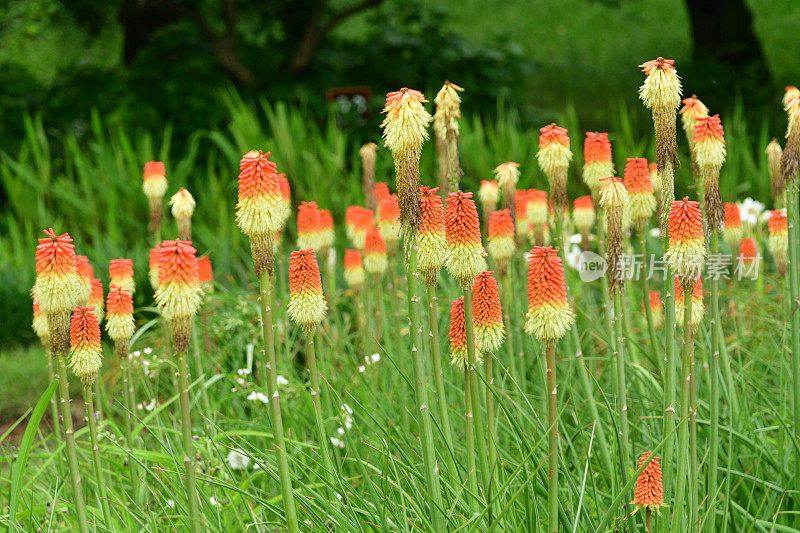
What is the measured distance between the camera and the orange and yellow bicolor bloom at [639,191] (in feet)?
10.2

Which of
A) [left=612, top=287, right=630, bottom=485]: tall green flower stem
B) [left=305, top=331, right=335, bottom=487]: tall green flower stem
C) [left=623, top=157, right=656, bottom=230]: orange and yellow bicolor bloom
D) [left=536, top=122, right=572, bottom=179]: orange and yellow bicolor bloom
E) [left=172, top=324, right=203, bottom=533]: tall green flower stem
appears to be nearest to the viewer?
[left=172, top=324, right=203, bottom=533]: tall green flower stem

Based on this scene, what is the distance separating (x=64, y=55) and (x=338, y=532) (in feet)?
62.5

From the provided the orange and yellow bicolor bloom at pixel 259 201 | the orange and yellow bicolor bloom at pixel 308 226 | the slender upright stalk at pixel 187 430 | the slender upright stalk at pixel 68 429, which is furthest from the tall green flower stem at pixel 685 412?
the orange and yellow bicolor bloom at pixel 308 226

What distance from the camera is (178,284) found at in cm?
205

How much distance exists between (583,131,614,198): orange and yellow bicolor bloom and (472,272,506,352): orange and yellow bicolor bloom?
95 cm

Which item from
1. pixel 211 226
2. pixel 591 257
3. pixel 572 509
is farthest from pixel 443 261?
pixel 211 226

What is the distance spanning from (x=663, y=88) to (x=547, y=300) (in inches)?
26.5

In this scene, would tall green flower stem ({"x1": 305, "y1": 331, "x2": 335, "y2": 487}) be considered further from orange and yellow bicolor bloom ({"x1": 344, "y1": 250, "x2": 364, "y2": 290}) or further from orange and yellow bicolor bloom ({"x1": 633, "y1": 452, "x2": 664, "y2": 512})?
orange and yellow bicolor bloom ({"x1": 344, "y1": 250, "x2": 364, "y2": 290})

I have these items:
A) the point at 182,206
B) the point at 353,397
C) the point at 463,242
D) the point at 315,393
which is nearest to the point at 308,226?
the point at 182,206

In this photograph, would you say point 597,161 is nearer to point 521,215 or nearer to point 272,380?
point 521,215

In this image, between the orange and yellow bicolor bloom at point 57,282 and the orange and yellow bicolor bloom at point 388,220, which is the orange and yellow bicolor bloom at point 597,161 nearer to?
the orange and yellow bicolor bloom at point 388,220

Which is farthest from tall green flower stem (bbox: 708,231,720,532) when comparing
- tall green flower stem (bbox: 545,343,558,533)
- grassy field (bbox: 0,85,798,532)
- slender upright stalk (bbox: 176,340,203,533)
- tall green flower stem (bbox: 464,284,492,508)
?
slender upright stalk (bbox: 176,340,203,533)

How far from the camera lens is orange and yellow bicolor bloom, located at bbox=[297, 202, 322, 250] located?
4156 mm

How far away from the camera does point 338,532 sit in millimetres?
2615
